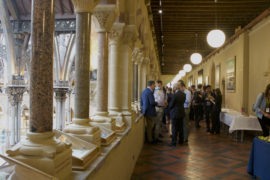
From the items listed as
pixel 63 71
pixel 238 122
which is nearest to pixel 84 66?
pixel 238 122

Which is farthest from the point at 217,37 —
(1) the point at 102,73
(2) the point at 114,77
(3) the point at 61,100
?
(3) the point at 61,100

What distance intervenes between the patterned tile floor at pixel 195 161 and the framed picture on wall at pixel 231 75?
3.19 meters

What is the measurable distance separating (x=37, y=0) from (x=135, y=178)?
283cm

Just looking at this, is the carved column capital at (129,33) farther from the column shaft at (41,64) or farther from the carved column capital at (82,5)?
the column shaft at (41,64)

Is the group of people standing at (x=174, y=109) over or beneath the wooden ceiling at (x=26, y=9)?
beneath

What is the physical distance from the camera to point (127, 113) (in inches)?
162

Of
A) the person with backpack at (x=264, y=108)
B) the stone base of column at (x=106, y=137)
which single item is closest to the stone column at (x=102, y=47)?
the stone base of column at (x=106, y=137)

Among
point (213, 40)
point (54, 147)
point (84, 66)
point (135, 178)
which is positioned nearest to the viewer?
point (54, 147)

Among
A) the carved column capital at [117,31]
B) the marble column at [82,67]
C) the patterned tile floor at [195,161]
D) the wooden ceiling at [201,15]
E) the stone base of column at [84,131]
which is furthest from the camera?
the wooden ceiling at [201,15]

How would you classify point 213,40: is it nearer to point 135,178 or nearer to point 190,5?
point 190,5

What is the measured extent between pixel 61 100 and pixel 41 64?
1087 cm

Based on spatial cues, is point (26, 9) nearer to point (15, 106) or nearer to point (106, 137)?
point (15, 106)

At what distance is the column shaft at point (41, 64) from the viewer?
157cm

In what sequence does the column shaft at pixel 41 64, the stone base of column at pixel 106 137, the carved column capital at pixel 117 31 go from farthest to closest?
the carved column capital at pixel 117 31 → the stone base of column at pixel 106 137 → the column shaft at pixel 41 64
